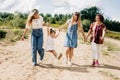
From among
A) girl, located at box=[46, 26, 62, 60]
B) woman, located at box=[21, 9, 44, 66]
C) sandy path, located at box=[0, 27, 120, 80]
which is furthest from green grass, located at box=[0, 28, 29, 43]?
woman, located at box=[21, 9, 44, 66]

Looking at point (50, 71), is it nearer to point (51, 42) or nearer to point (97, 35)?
point (51, 42)

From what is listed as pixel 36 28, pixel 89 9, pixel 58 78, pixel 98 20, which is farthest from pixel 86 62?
pixel 89 9

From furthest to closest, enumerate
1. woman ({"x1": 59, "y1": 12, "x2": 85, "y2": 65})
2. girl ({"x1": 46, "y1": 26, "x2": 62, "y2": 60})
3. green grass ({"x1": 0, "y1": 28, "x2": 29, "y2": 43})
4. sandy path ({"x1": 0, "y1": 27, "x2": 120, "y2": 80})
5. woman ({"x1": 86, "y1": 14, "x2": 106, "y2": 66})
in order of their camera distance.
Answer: green grass ({"x1": 0, "y1": 28, "x2": 29, "y2": 43}), girl ({"x1": 46, "y1": 26, "x2": 62, "y2": 60}), woman ({"x1": 86, "y1": 14, "x2": 106, "y2": 66}), woman ({"x1": 59, "y1": 12, "x2": 85, "y2": 65}), sandy path ({"x1": 0, "y1": 27, "x2": 120, "y2": 80})

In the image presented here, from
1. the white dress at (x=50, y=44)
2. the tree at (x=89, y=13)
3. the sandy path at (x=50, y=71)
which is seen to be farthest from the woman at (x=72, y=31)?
the tree at (x=89, y=13)

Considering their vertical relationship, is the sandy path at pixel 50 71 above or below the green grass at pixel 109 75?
above

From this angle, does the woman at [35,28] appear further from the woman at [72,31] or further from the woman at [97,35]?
the woman at [97,35]

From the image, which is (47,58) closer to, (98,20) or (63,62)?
(63,62)

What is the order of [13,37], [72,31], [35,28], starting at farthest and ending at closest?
[13,37], [72,31], [35,28]

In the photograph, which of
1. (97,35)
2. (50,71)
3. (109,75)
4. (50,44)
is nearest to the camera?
(109,75)

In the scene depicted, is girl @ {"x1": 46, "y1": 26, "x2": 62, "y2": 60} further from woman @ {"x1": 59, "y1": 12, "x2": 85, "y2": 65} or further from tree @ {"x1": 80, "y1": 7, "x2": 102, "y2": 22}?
tree @ {"x1": 80, "y1": 7, "x2": 102, "y2": 22}

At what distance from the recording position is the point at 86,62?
44.2 feet

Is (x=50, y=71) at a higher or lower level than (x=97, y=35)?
lower

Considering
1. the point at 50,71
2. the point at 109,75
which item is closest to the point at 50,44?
the point at 50,71

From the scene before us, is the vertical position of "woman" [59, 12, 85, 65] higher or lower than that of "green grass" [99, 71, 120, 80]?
higher
